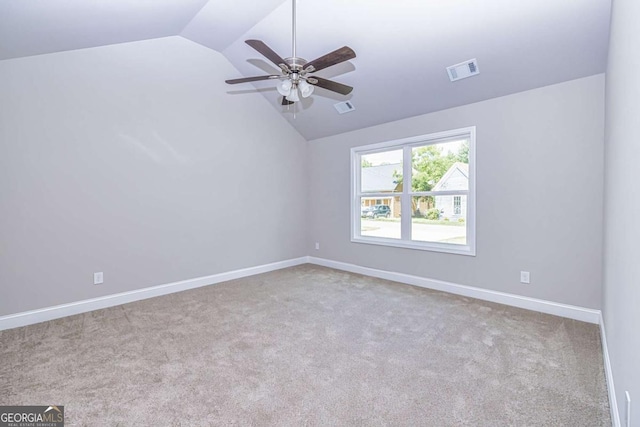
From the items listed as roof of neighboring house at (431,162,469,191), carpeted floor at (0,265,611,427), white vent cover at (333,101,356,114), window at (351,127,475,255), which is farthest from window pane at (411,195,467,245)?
white vent cover at (333,101,356,114)

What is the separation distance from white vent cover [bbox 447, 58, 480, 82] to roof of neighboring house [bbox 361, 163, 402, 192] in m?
1.52

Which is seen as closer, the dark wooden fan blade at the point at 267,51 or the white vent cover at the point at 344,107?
the dark wooden fan blade at the point at 267,51

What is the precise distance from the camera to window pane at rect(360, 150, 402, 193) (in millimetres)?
4738

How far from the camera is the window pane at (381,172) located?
15.5 feet

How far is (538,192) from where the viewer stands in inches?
130

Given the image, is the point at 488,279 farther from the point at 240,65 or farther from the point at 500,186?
the point at 240,65

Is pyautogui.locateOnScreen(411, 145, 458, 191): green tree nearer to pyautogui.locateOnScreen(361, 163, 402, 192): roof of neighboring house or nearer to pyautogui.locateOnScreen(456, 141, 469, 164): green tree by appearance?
pyautogui.locateOnScreen(456, 141, 469, 164): green tree

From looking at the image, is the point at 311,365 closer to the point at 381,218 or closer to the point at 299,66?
the point at 299,66

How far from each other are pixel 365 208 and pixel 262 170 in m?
1.83

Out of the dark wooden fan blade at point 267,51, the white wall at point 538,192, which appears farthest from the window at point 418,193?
the dark wooden fan blade at point 267,51

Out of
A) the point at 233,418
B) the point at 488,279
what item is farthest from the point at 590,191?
the point at 233,418

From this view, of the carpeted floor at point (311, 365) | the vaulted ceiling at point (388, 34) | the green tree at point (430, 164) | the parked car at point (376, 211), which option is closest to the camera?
the carpeted floor at point (311, 365)

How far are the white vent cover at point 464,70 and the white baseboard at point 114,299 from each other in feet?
12.6

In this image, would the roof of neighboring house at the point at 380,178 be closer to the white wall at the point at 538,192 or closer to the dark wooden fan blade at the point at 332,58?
the white wall at the point at 538,192
